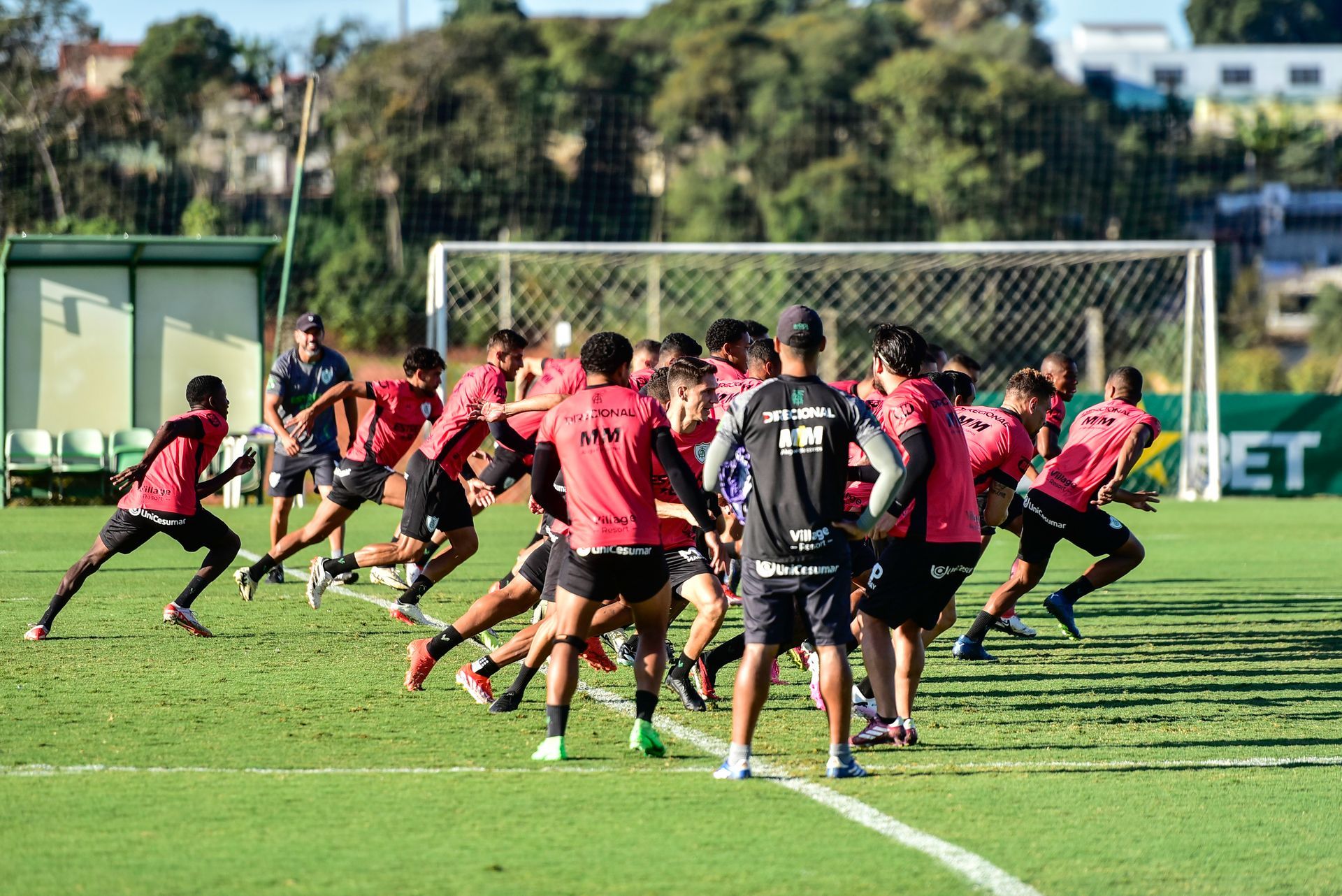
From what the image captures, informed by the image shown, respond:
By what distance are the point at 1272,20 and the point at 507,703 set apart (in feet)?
410

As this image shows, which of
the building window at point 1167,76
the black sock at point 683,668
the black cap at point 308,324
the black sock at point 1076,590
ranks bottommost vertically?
the black sock at point 683,668

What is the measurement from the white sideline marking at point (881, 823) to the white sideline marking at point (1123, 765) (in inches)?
19.2

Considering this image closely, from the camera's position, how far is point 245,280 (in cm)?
2264

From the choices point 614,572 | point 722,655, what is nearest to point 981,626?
point 722,655

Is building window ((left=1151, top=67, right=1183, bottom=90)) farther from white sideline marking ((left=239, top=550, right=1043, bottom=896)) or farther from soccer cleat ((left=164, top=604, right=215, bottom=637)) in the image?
white sideline marking ((left=239, top=550, right=1043, bottom=896))

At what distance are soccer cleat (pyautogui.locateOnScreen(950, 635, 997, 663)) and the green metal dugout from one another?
14288 millimetres

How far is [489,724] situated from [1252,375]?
41.2 metres

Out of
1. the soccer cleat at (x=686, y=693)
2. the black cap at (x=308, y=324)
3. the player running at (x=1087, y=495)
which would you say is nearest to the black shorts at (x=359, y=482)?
the black cap at (x=308, y=324)

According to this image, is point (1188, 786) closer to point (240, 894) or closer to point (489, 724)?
point (489, 724)

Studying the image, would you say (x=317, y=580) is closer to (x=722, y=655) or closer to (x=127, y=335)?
(x=722, y=655)

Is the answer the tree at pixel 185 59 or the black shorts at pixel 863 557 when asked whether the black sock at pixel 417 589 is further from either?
the tree at pixel 185 59

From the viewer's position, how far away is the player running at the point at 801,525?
255 inches

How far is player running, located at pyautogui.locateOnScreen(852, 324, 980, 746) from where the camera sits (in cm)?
725

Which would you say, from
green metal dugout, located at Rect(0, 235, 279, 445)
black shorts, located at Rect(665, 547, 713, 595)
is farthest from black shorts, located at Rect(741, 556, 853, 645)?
green metal dugout, located at Rect(0, 235, 279, 445)
